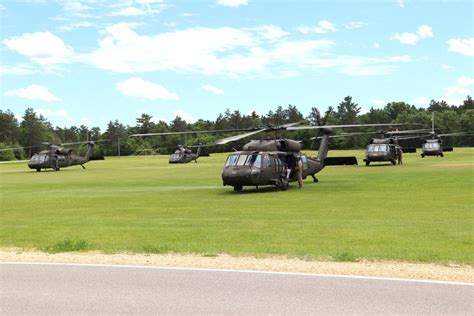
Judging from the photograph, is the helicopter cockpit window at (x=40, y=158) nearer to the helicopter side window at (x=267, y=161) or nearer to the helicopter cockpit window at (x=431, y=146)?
the helicopter side window at (x=267, y=161)

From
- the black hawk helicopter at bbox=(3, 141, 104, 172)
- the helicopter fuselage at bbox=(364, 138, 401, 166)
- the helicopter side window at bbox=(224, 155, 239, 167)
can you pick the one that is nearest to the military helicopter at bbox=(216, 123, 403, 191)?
the helicopter side window at bbox=(224, 155, 239, 167)

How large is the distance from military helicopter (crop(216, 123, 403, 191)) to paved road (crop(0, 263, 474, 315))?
14795mm

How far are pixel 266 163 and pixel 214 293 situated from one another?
19.4m

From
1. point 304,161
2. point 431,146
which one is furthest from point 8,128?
point 304,161

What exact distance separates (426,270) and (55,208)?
1497 cm

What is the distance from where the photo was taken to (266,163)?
2683cm

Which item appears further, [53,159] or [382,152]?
[53,159]

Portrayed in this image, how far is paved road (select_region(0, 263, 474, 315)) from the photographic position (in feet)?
22.4

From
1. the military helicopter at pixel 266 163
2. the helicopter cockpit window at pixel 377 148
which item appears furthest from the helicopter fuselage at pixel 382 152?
the military helicopter at pixel 266 163

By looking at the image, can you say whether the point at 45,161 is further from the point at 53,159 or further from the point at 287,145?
the point at 287,145

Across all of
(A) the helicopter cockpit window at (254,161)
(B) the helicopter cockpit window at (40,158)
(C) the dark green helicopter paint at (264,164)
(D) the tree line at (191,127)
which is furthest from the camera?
(D) the tree line at (191,127)

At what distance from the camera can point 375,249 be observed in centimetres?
1098

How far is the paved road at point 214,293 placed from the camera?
269 inches

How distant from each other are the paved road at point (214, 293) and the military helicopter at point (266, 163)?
48.5ft
